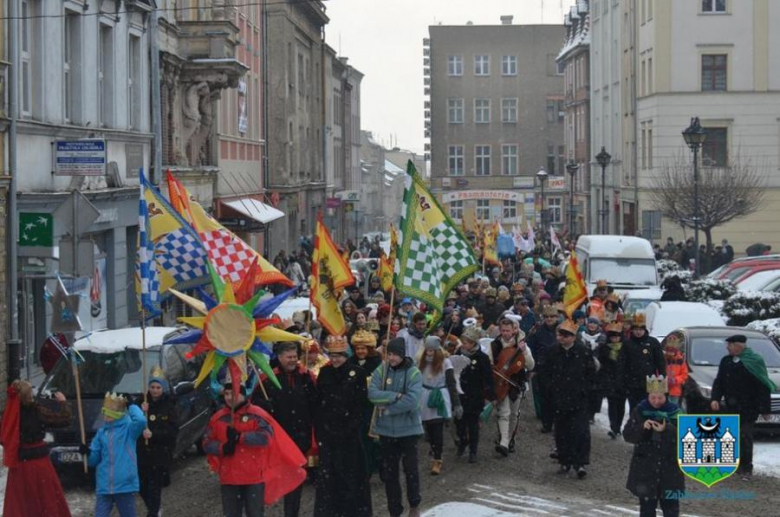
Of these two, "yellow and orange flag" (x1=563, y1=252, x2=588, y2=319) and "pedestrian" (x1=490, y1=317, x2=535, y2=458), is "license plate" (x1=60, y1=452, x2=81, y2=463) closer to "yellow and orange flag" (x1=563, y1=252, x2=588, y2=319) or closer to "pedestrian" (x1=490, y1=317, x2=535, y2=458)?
"pedestrian" (x1=490, y1=317, x2=535, y2=458)

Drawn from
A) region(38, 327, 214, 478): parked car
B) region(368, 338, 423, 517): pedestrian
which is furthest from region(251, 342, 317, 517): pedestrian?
region(38, 327, 214, 478): parked car

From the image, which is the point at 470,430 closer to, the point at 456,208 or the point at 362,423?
the point at 362,423

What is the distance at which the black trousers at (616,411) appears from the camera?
A: 1686 cm

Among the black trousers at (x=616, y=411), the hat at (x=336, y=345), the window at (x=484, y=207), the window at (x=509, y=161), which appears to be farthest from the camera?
the window at (x=509, y=161)

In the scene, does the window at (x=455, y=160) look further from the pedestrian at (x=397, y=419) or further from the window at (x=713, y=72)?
the pedestrian at (x=397, y=419)

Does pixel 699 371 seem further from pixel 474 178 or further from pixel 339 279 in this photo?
pixel 474 178

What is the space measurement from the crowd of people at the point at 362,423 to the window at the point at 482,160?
271ft

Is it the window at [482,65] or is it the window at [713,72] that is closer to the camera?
the window at [713,72]

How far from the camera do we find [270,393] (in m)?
11.9

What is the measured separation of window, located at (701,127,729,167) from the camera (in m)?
54.2

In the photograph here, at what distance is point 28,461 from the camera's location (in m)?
11.8

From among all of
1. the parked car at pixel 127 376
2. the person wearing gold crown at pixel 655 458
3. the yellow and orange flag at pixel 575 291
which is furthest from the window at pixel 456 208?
the person wearing gold crown at pixel 655 458

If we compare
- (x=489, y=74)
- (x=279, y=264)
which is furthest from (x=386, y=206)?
(x=279, y=264)

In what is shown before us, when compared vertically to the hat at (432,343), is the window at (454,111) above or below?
above
